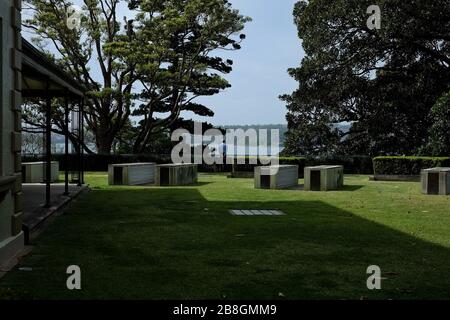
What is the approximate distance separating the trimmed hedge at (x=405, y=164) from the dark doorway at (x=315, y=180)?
732cm

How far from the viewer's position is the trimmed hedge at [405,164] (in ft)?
74.4

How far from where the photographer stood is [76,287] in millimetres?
5152

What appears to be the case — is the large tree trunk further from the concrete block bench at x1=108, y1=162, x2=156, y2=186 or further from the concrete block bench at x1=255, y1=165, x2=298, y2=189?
the concrete block bench at x1=255, y1=165, x2=298, y2=189

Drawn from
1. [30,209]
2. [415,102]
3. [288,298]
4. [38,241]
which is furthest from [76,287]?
[415,102]

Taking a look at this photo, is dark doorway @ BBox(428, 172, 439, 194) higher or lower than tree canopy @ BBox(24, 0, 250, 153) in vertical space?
lower

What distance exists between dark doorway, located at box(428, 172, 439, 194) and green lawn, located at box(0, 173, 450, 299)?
10.7ft

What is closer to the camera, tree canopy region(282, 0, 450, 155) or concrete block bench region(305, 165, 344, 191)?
concrete block bench region(305, 165, 344, 191)

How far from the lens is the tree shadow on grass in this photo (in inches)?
201

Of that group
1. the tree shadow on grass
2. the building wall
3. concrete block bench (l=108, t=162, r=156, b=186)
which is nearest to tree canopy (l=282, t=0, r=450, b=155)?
concrete block bench (l=108, t=162, r=156, b=186)

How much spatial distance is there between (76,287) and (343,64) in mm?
26670

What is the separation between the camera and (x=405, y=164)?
23.1 m

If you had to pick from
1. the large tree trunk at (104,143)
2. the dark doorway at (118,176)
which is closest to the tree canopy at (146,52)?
the large tree trunk at (104,143)

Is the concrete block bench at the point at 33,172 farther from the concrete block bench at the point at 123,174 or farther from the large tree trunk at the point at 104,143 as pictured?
the large tree trunk at the point at 104,143
